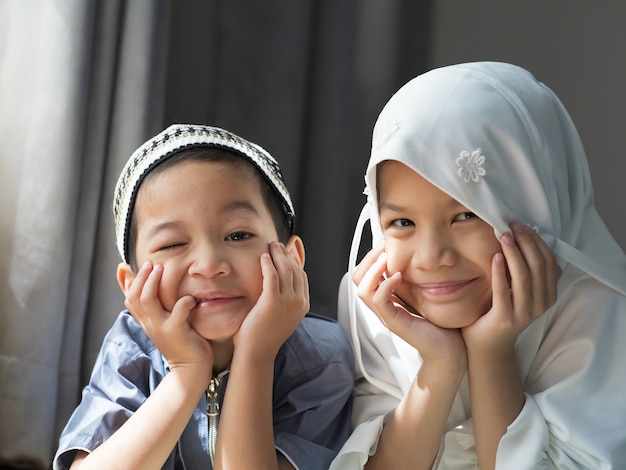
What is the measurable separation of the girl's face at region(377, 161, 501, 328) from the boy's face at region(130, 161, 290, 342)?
0.24m

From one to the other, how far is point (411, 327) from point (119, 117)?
3.07ft

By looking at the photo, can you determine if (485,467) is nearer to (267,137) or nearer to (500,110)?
(500,110)

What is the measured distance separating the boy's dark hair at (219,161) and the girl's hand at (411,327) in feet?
0.81

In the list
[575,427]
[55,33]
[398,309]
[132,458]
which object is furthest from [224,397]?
[55,33]

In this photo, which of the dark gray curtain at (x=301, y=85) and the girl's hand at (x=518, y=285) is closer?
the girl's hand at (x=518, y=285)

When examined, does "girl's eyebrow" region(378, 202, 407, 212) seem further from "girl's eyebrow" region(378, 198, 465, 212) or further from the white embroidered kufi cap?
the white embroidered kufi cap

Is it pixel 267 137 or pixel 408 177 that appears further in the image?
pixel 267 137

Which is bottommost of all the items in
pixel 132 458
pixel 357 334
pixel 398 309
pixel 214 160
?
pixel 132 458

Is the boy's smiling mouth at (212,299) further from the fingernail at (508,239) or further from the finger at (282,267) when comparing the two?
the fingernail at (508,239)

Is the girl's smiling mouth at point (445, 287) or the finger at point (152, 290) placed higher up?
the girl's smiling mouth at point (445, 287)

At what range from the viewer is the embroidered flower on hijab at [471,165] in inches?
47.7

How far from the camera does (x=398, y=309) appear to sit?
51.1 inches

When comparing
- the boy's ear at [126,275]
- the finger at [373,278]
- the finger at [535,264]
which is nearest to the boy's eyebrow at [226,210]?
the boy's ear at [126,275]

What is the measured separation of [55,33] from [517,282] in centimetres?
114
